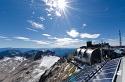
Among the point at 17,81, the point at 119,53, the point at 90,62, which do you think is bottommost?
the point at 17,81

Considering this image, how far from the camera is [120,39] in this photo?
235 ft

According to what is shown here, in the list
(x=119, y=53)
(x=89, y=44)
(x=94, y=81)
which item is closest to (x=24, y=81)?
(x=89, y=44)

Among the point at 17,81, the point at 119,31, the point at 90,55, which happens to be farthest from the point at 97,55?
the point at 17,81

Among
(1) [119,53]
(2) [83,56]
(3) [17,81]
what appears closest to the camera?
(1) [119,53]

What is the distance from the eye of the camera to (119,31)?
72.5 meters

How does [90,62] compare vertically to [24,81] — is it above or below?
above

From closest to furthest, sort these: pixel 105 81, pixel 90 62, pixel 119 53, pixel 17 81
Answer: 1. pixel 105 81
2. pixel 119 53
3. pixel 90 62
4. pixel 17 81

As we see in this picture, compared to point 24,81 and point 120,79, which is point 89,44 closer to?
point 120,79

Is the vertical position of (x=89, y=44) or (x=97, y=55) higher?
(x=89, y=44)

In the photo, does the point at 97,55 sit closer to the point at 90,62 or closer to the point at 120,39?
the point at 90,62

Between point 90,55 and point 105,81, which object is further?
point 90,55

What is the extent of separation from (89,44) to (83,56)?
22970mm

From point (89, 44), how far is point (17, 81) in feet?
362

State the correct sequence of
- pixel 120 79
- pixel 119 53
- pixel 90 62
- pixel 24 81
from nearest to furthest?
pixel 120 79 → pixel 119 53 → pixel 90 62 → pixel 24 81
